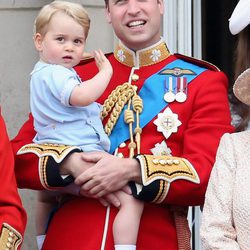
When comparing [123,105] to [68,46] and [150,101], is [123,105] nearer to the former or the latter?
[150,101]

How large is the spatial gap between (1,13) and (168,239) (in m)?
2.00

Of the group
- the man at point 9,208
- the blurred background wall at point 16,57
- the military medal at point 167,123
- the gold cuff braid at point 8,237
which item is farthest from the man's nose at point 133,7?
the blurred background wall at point 16,57

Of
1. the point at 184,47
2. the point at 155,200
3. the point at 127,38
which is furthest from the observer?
the point at 184,47

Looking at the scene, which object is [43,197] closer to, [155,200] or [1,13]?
[155,200]

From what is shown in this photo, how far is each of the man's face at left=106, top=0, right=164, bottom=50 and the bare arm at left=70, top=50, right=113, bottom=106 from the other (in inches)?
7.1

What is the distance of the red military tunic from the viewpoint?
11.9 ft

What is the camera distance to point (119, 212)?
3652 mm

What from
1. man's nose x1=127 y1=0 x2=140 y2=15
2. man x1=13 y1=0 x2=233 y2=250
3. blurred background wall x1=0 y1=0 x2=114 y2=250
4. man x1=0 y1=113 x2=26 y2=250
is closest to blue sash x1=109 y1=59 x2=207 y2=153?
man x1=13 y1=0 x2=233 y2=250

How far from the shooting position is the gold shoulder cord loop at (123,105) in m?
3.79

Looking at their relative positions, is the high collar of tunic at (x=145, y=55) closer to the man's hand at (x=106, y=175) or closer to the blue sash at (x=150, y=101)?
the blue sash at (x=150, y=101)

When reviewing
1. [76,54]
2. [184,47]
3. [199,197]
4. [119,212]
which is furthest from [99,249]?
[184,47]

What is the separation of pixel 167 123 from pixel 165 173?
21cm

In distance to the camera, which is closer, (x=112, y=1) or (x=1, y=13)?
(x=112, y=1)

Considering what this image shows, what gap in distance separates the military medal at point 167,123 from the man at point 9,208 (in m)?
0.54
